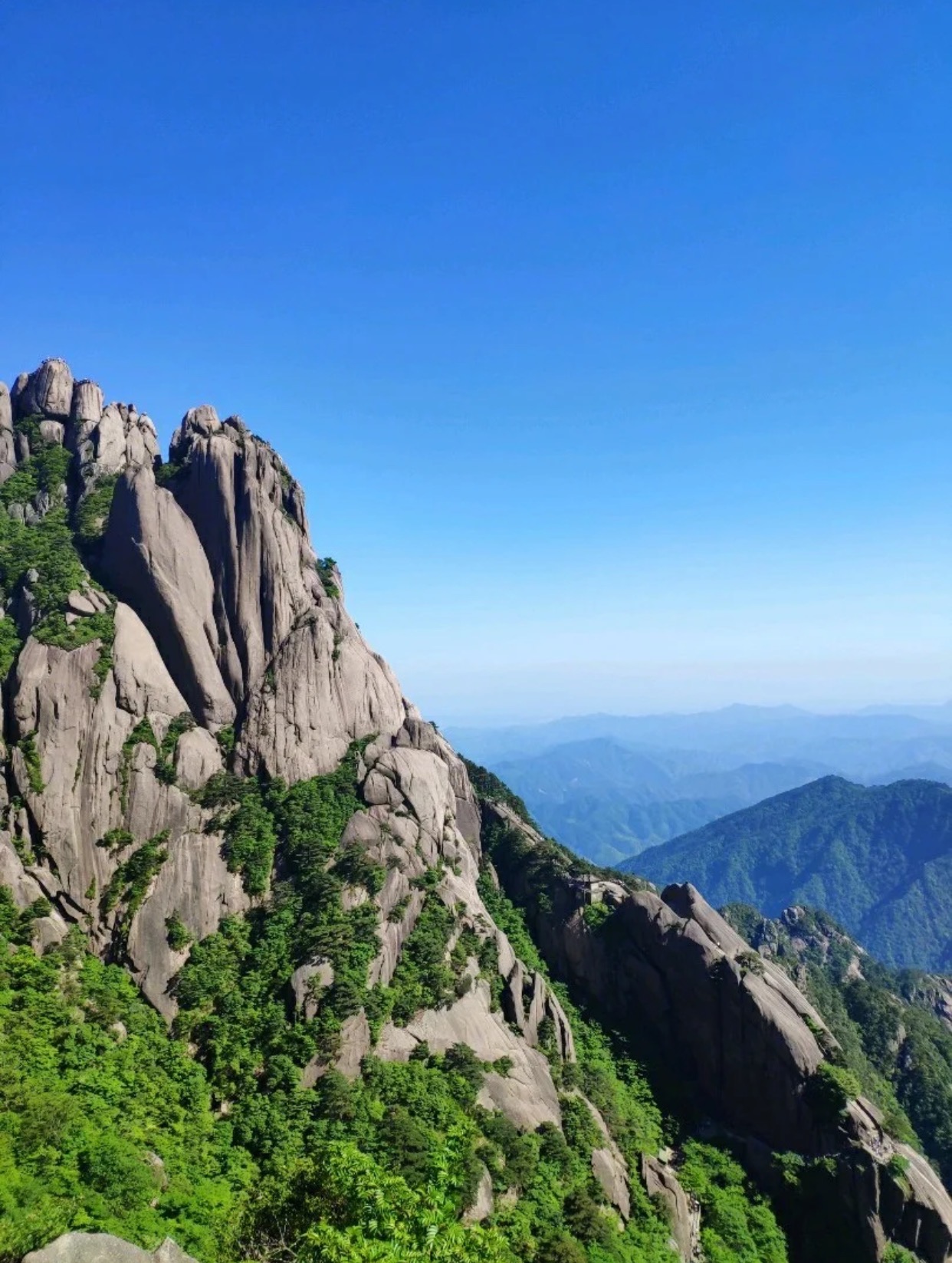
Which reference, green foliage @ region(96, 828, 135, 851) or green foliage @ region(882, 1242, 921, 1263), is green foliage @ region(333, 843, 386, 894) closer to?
green foliage @ region(96, 828, 135, 851)

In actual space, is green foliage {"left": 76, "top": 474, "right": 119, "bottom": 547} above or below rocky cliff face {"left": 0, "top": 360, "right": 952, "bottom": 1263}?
above

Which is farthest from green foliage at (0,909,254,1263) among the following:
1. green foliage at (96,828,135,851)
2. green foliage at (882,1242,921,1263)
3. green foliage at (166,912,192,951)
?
green foliage at (882,1242,921,1263)

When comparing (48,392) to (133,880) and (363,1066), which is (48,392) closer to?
(133,880)

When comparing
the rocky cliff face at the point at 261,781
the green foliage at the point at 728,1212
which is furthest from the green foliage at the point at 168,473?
the green foliage at the point at 728,1212

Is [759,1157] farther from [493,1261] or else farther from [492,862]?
[493,1261]

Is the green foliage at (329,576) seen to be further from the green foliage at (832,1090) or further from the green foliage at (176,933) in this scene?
the green foliage at (832,1090)

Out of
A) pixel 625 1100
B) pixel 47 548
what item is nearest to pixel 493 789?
pixel 625 1100

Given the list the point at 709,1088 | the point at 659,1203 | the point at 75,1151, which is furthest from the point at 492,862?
the point at 75,1151
